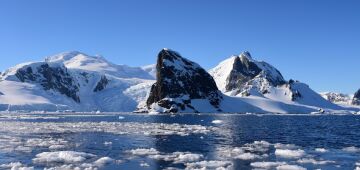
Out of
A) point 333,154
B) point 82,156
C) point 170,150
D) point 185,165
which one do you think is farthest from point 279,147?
point 82,156

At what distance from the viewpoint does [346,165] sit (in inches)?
1533

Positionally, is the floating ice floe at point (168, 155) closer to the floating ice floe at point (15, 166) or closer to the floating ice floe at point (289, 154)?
the floating ice floe at point (289, 154)

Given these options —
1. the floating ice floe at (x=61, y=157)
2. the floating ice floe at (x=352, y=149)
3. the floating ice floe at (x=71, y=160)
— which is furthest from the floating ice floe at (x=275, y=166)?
the floating ice floe at (x=61, y=157)

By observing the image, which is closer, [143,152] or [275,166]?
[275,166]

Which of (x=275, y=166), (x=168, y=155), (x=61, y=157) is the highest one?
(x=168, y=155)

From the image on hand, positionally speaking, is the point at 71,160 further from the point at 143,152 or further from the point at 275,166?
the point at 275,166

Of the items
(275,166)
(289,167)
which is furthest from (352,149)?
(289,167)

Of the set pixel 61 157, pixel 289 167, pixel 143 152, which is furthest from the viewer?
pixel 143 152

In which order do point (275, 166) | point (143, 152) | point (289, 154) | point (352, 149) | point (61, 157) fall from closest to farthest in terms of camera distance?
point (275, 166) < point (61, 157) < point (289, 154) < point (143, 152) < point (352, 149)

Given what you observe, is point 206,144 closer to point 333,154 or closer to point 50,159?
point 333,154

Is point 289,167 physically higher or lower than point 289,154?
lower

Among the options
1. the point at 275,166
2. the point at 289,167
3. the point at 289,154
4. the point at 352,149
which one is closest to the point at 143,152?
the point at 289,154

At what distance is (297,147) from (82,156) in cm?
2415

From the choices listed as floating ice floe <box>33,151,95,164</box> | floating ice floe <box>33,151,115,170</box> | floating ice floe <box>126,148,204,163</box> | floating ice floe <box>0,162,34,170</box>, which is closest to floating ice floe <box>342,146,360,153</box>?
floating ice floe <box>126,148,204,163</box>
